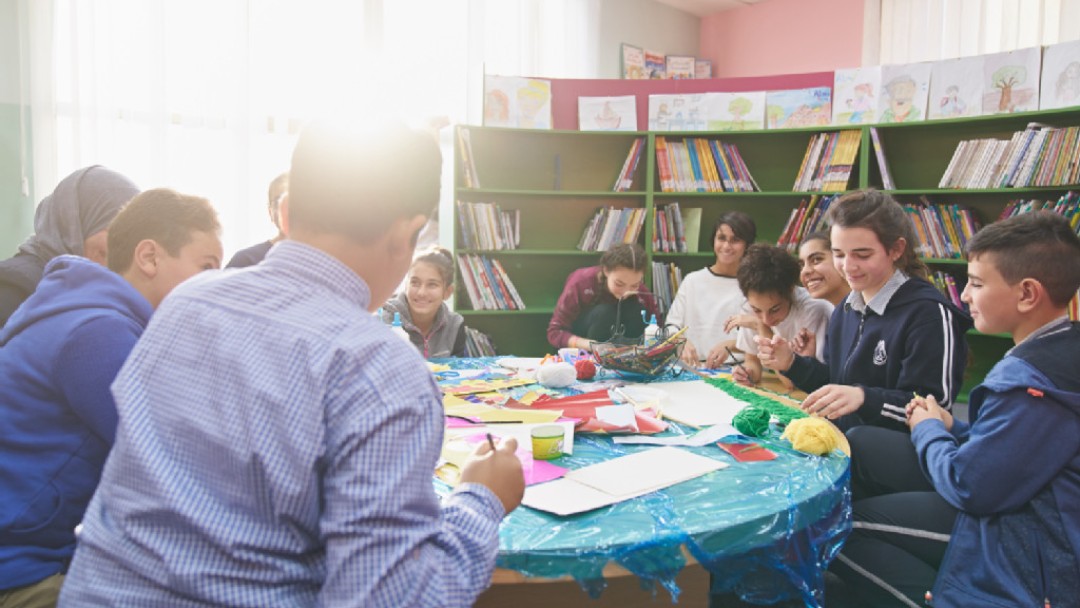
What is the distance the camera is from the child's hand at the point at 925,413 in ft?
5.11

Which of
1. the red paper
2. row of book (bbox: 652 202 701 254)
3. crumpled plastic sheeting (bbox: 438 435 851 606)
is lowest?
crumpled plastic sheeting (bbox: 438 435 851 606)

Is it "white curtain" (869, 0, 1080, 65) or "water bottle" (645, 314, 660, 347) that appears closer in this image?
"water bottle" (645, 314, 660, 347)

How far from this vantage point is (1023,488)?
4.16ft

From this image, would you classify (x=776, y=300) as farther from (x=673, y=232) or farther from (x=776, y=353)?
(x=673, y=232)

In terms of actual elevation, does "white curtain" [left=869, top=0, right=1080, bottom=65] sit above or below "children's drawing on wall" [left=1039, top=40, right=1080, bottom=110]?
above

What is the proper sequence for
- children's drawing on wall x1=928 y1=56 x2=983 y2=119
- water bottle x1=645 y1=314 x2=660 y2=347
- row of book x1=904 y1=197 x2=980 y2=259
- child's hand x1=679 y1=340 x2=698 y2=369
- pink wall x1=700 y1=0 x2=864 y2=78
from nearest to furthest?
1. water bottle x1=645 y1=314 x2=660 y2=347
2. child's hand x1=679 y1=340 x2=698 y2=369
3. children's drawing on wall x1=928 y1=56 x2=983 y2=119
4. row of book x1=904 y1=197 x2=980 y2=259
5. pink wall x1=700 y1=0 x2=864 y2=78

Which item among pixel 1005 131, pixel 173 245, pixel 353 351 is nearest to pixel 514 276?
pixel 1005 131

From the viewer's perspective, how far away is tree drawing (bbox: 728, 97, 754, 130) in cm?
412

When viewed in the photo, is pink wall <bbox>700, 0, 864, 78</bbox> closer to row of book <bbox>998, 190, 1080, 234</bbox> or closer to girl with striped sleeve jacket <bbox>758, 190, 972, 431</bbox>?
row of book <bbox>998, 190, 1080, 234</bbox>

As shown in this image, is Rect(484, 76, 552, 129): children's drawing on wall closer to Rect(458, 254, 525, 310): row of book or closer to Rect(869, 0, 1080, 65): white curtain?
Rect(458, 254, 525, 310): row of book

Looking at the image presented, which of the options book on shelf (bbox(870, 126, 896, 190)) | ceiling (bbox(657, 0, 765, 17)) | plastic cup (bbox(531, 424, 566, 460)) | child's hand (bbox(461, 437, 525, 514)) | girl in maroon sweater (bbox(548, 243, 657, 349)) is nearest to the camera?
child's hand (bbox(461, 437, 525, 514))

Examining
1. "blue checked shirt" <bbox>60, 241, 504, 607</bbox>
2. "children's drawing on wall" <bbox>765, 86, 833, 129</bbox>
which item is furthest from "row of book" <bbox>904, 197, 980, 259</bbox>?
"blue checked shirt" <bbox>60, 241, 504, 607</bbox>

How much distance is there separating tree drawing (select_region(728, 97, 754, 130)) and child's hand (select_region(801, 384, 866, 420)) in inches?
108

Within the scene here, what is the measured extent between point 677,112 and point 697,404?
2.82 meters
